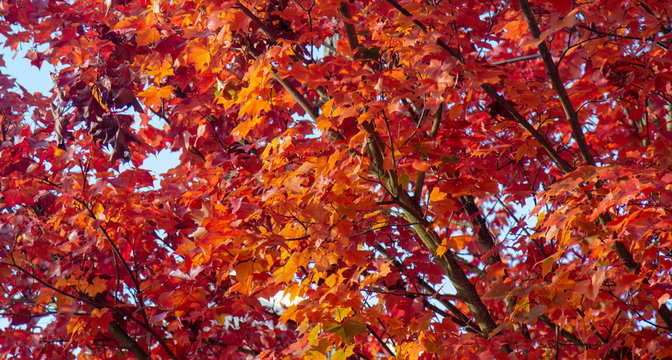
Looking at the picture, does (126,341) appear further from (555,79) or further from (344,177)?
(555,79)

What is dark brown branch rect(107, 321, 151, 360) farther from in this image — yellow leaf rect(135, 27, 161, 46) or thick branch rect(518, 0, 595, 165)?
thick branch rect(518, 0, 595, 165)

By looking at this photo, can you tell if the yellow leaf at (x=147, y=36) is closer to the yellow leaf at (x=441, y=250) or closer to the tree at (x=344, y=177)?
the tree at (x=344, y=177)

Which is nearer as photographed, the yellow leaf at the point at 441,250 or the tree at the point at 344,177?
the tree at the point at 344,177

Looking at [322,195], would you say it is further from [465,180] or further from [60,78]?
[60,78]

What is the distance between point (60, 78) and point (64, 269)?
1674 millimetres

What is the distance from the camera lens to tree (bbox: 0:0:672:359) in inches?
103

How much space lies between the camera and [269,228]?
3.42 meters

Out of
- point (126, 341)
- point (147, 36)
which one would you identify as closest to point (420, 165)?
point (147, 36)

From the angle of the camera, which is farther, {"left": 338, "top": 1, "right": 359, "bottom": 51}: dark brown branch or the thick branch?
{"left": 338, "top": 1, "right": 359, "bottom": 51}: dark brown branch

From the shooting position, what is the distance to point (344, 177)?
262 centimetres

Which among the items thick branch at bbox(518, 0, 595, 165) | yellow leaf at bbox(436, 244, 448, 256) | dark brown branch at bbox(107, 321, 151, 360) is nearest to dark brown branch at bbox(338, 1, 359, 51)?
thick branch at bbox(518, 0, 595, 165)

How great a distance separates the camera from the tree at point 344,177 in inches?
103

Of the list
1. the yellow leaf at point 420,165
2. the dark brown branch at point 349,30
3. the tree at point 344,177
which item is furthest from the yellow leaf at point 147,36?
the yellow leaf at point 420,165

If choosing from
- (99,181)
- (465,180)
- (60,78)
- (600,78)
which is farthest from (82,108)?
(600,78)
